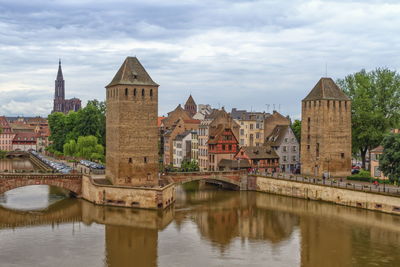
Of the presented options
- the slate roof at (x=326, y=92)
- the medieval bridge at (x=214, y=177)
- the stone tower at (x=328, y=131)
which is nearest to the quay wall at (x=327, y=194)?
the medieval bridge at (x=214, y=177)

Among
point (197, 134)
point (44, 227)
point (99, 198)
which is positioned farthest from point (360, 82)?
point (44, 227)

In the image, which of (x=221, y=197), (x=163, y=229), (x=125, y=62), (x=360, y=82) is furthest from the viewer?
(x=360, y=82)

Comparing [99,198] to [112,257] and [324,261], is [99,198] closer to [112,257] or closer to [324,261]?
[112,257]

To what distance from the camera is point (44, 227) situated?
152ft

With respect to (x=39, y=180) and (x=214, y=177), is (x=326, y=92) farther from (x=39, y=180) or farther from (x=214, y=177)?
(x=39, y=180)

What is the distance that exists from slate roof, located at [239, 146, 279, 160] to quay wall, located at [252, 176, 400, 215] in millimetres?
6223

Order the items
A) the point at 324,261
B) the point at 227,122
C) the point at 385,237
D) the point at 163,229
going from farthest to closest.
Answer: the point at 227,122
the point at 163,229
the point at 385,237
the point at 324,261

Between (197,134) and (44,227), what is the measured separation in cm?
4266

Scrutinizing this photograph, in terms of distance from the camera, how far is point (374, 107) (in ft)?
241

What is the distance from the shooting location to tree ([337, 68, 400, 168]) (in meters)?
71.5

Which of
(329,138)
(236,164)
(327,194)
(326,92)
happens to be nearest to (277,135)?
(236,164)

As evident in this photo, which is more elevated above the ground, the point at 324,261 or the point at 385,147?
the point at 385,147

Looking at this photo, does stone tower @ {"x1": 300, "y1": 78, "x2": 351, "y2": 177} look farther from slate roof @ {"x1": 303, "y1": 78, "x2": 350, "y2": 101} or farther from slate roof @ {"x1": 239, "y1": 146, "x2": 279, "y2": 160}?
slate roof @ {"x1": 239, "y1": 146, "x2": 279, "y2": 160}

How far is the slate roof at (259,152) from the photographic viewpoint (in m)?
74.9
